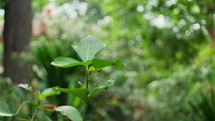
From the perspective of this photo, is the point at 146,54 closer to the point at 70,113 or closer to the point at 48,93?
the point at 48,93

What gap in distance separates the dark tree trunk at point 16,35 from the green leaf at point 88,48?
4261mm

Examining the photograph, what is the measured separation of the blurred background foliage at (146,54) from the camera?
133 inches

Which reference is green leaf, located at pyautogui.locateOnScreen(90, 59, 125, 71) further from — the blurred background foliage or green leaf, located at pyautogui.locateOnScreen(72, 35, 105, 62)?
the blurred background foliage

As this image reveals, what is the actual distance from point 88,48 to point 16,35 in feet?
14.8

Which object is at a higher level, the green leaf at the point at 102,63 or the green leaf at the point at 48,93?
the green leaf at the point at 102,63

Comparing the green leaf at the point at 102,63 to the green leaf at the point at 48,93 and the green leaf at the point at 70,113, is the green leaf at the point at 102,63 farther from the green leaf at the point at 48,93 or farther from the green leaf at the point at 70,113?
the green leaf at the point at 48,93

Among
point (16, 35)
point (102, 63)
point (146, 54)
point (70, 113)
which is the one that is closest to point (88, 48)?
point (102, 63)

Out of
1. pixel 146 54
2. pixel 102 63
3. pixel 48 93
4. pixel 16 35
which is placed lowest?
pixel 146 54

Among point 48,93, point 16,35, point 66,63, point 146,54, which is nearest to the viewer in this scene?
point 66,63

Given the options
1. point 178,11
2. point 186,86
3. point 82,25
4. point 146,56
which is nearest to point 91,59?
point 178,11

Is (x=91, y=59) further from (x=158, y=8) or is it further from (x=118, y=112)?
(x=118, y=112)

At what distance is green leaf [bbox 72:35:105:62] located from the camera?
37.2 inches

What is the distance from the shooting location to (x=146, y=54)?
6.23 metres

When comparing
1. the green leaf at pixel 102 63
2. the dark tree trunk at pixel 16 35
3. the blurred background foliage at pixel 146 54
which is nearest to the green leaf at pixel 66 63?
the green leaf at pixel 102 63
